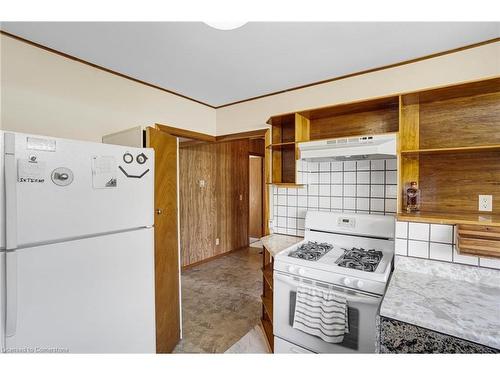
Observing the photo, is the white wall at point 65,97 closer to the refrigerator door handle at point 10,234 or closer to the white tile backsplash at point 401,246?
the refrigerator door handle at point 10,234

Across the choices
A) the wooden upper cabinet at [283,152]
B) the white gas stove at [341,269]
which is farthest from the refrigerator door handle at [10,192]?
the wooden upper cabinet at [283,152]

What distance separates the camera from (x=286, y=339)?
66.6 inches

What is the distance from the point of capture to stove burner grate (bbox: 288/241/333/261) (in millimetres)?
1752

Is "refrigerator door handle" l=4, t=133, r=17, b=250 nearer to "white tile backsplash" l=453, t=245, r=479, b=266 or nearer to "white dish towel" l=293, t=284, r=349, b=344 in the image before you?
"white dish towel" l=293, t=284, r=349, b=344

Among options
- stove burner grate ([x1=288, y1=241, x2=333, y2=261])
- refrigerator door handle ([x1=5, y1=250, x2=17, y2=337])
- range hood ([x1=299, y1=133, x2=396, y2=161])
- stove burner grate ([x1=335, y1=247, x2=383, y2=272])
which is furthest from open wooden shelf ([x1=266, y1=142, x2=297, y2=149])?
refrigerator door handle ([x1=5, y1=250, x2=17, y2=337])

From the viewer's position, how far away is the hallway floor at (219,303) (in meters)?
2.11

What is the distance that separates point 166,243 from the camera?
1866 mm

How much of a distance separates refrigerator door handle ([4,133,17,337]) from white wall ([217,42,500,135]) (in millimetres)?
2188

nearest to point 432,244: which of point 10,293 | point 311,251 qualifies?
point 311,251

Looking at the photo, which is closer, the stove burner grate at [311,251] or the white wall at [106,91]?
the white wall at [106,91]

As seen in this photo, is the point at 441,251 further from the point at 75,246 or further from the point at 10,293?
the point at 10,293

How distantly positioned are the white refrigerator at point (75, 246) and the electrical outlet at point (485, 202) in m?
2.22

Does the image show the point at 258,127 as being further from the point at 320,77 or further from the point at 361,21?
the point at 361,21

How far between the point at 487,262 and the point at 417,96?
3.67ft
